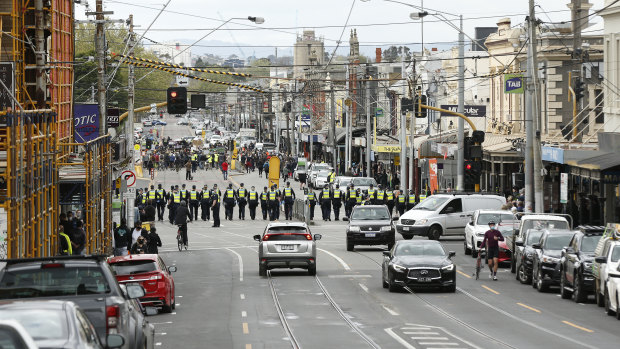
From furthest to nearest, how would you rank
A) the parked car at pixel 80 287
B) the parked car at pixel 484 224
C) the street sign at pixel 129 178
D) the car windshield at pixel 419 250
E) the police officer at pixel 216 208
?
the police officer at pixel 216 208, the street sign at pixel 129 178, the parked car at pixel 484 224, the car windshield at pixel 419 250, the parked car at pixel 80 287

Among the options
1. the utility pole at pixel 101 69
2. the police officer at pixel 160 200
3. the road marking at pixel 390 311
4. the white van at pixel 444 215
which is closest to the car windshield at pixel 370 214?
the white van at pixel 444 215

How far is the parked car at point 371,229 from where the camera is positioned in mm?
39312

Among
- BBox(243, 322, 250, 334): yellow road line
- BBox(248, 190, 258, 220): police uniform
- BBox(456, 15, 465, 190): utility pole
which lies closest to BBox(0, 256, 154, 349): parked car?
BBox(243, 322, 250, 334): yellow road line

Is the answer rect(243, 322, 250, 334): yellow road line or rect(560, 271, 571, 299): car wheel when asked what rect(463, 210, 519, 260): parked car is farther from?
rect(243, 322, 250, 334): yellow road line

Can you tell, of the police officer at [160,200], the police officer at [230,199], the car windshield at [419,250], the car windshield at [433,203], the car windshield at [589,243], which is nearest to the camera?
the car windshield at [589,243]

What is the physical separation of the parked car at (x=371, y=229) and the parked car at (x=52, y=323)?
2920cm

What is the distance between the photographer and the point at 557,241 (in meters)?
28.9

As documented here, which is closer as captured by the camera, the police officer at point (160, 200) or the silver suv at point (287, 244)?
the silver suv at point (287, 244)

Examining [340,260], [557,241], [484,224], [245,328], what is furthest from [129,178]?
[245,328]

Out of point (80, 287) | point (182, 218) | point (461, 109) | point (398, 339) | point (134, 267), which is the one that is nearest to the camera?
point (80, 287)

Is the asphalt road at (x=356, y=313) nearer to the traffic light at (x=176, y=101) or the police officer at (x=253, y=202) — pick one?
the traffic light at (x=176, y=101)

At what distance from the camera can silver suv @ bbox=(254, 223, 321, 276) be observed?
1224 inches

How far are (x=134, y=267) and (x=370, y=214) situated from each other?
57.7 ft

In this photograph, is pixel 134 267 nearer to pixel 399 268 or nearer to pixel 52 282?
pixel 399 268
